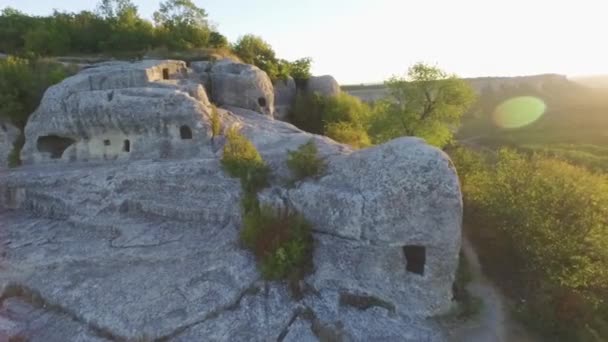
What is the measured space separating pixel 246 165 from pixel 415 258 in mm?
6353

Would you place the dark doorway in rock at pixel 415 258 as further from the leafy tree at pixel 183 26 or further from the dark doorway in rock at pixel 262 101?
the leafy tree at pixel 183 26

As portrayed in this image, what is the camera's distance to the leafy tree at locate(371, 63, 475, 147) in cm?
2311

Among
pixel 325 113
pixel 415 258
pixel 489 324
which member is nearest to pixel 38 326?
pixel 415 258

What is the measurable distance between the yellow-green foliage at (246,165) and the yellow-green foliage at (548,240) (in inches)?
362

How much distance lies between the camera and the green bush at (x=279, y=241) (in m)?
11.1

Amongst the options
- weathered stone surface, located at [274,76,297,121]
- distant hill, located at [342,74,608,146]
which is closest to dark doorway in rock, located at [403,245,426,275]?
weathered stone surface, located at [274,76,297,121]

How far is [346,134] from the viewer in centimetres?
2375

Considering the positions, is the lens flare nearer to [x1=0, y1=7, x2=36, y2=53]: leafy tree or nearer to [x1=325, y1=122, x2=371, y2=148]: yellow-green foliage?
[x1=325, y1=122, x2=371, y2=148]: yellow-green foliage

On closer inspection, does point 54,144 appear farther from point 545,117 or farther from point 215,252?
point 545,117

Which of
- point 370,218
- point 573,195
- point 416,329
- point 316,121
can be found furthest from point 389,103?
point 416,329

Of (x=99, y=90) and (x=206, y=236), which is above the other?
(x=99, y=90)

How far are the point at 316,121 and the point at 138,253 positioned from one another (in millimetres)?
18710

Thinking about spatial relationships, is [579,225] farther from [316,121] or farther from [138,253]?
[316,121]

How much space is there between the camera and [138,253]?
38.8 ft
